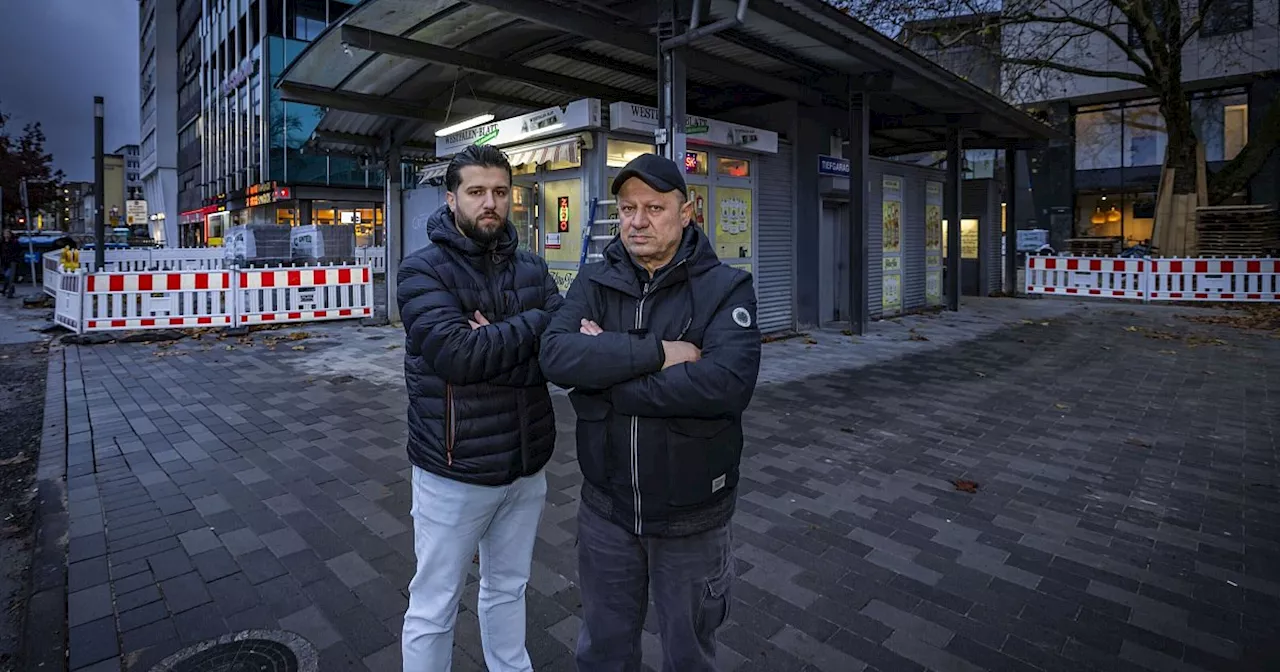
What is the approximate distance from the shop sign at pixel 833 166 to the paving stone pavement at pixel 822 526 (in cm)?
517

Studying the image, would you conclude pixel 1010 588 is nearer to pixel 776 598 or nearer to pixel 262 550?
pixel 776 598

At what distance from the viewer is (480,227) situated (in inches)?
94.4

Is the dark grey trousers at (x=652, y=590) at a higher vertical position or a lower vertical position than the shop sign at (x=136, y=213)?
lower

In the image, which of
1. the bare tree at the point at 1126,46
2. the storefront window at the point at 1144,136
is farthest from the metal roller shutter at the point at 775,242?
the storefront window at the point at 1144,136

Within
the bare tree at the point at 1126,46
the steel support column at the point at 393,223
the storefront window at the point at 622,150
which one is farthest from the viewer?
the bare tree at the point at 1126,46

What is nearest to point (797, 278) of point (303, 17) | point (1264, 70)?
point (1264, 70)

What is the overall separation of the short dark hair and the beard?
4.2 inches

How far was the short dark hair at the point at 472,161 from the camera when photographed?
2.36m

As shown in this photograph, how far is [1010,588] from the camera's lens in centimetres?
335

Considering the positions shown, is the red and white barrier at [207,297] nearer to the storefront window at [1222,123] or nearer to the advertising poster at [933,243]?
the advertising poster at [933,243]

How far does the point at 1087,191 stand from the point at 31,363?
38243mm

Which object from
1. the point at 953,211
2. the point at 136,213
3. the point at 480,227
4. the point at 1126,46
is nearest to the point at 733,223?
the point at 953,211

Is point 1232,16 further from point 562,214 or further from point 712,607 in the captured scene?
point 712,607

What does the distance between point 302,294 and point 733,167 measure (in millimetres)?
8254
